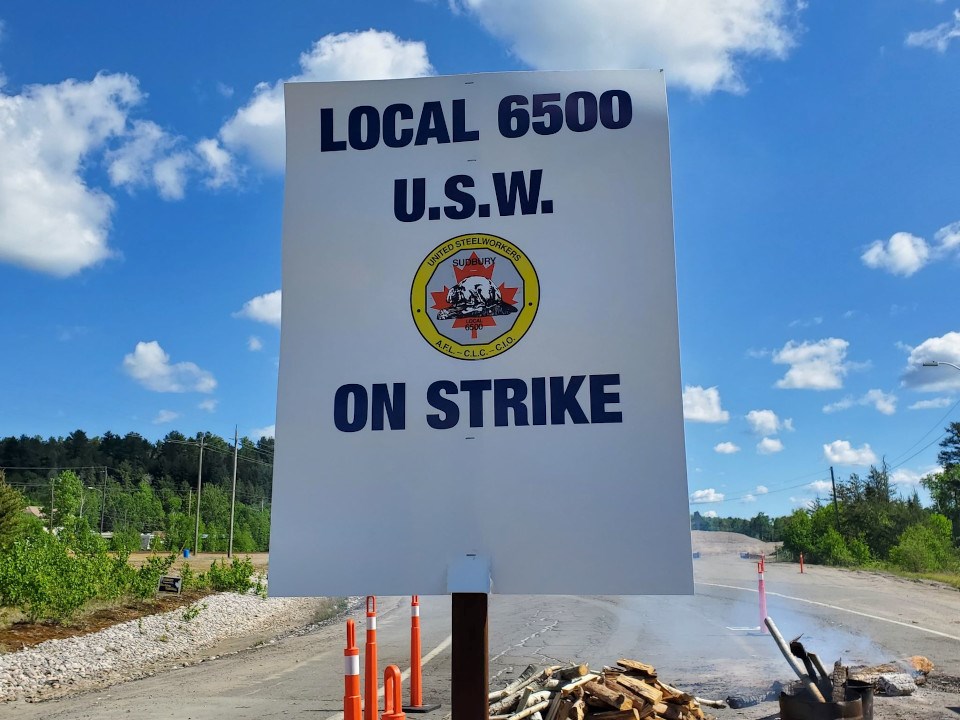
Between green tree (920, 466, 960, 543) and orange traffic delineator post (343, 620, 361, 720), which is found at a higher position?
green tree (920, 466, 960, 543)

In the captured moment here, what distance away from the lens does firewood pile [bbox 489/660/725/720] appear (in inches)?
253

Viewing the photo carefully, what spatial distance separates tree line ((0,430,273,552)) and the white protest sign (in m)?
77.7

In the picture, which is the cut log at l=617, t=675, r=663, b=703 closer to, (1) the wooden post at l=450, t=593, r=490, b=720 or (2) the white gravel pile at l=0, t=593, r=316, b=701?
(1) the wooden post at l=450, t=593, r=490, b=720

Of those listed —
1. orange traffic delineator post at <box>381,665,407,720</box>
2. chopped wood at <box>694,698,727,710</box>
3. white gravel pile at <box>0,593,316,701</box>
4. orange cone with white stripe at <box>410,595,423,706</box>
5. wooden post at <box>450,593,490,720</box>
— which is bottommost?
white gravel pile at <box>0,593,316,701</box>

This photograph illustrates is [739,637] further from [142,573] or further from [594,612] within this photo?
[142,573]

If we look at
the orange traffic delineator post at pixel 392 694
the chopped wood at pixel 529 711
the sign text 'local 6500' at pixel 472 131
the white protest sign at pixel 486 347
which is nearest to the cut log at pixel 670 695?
the chopped wood at pixel 529 711

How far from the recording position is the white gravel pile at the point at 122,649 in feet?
36.8

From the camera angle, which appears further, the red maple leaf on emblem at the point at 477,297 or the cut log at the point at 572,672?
the cut log at the point at 572,672

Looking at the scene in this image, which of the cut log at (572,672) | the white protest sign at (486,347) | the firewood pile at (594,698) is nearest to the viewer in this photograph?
the white protest sign at (486,347)

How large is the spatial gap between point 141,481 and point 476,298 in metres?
146

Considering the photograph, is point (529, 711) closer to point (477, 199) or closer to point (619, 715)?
point (619, 715)

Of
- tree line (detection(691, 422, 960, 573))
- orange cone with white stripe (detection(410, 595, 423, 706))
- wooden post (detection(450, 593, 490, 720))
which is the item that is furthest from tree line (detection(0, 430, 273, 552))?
wooden post (detection(450, 593, 490, 720))

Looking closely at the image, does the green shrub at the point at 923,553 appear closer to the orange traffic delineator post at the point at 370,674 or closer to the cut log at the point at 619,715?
the cut log at the point at 619,715

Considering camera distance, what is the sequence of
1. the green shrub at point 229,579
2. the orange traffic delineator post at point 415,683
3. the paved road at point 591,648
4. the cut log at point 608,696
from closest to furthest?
the cut log at point 608,696 < the orange traffic delineator post at point 415,683 < the paved road at point 591,648 < the green shrub at point 229,579
